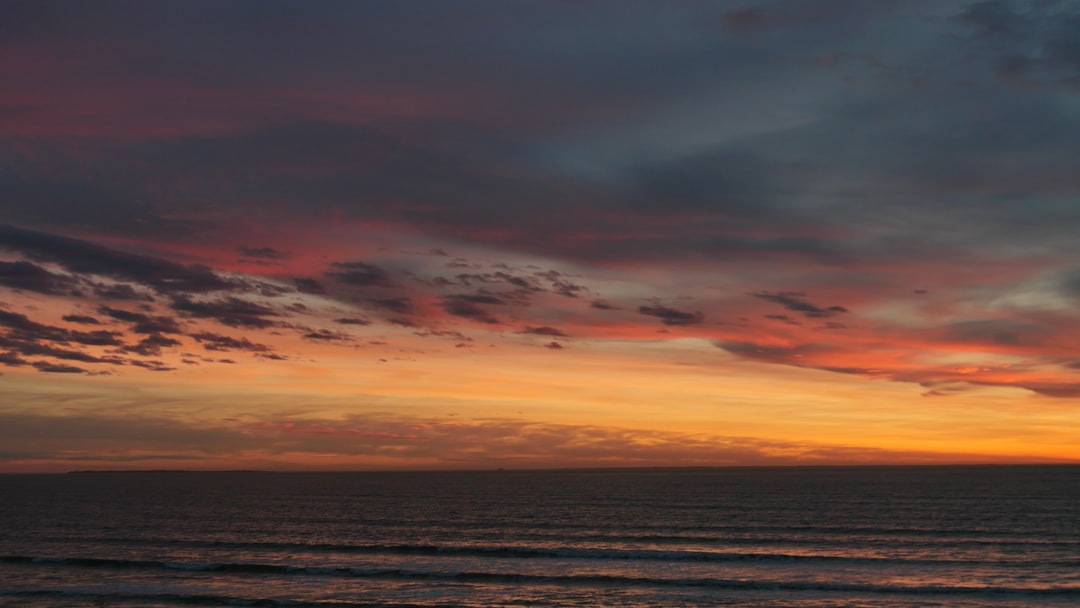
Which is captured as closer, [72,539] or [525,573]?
[525,573]

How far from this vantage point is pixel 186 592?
5050 centimetres

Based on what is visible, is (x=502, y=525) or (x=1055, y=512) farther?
(x=1055, y=512)

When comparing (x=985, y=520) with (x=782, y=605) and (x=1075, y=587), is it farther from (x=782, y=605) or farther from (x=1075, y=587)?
(x=782, y=605)

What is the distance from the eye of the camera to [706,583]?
51906 millimetres

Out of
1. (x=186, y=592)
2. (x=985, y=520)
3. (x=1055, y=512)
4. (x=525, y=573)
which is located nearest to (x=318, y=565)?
(x=186, y=592)

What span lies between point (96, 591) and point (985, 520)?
8794 cm

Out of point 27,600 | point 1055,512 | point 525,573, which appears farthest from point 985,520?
point 27,600

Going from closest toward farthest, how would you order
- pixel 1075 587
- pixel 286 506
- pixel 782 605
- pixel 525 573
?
pixel 782 605 → pixel 1075 587 → pixel 525 573 → pixel 286 506

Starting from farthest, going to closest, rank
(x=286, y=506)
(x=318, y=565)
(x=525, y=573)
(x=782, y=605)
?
(x=286, y=506), (x=318, y=565), (x=525, y=573), (x=782, y=605)

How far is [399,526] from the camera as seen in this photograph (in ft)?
298

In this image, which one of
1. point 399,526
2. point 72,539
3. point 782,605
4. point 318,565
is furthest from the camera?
point 399,526

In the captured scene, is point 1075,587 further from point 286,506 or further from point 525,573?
point 286,506

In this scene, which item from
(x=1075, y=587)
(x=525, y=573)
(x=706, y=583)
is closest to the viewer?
(x=1075, y=587)

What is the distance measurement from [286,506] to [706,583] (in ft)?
310
